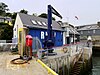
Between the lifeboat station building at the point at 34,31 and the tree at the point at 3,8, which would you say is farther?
the tree at the point at 3,8

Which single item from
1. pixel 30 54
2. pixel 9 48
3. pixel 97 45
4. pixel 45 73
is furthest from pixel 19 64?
pixel 97 45

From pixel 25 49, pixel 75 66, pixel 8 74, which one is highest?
pixel 25 49

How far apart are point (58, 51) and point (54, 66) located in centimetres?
340

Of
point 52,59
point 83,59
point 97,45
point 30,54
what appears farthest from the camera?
point 97,45

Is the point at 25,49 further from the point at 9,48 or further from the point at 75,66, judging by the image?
the point at 75,66

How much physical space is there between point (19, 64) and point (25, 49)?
2611 millimetres

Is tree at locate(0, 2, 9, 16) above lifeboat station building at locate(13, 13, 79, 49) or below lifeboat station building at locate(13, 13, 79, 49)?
above

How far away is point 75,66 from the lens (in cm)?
2211

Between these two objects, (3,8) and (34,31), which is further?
(3,8)

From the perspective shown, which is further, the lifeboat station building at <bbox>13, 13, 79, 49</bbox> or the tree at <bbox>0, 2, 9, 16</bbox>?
the tree at <bbox>0, 2, 9, 16</bbox>

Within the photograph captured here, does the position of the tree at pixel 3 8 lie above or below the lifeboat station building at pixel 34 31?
above

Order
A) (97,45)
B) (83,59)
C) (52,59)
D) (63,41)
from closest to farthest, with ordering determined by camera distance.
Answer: (52,59) → (83,59) → (63,41) → (97,45)

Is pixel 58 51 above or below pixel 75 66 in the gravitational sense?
above

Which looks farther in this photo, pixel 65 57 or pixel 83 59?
pixel 83 59
